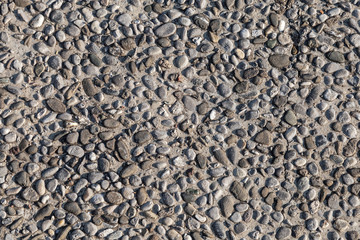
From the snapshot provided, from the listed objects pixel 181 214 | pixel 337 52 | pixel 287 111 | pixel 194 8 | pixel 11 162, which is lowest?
pixel 181 214

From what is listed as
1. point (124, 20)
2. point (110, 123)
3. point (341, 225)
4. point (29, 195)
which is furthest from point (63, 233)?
point (341, 225)

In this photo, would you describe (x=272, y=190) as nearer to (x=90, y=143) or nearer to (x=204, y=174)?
(x=204, y=174)

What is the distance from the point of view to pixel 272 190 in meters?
2.33

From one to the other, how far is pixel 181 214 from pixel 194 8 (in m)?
1.04

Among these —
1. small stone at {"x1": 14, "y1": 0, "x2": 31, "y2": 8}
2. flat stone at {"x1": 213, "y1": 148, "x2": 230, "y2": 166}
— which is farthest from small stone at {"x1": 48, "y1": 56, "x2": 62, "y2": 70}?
flat stone at {"x1": 213, "y1": 148, "x2": 230, "y2": 166}

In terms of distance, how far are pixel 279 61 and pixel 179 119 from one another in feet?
1.91

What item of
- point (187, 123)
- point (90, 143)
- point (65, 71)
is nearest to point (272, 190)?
point (187, 123)

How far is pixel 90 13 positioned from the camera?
2.42m

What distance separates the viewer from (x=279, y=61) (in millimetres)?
2408

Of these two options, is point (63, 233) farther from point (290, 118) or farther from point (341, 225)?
point (341, 225)

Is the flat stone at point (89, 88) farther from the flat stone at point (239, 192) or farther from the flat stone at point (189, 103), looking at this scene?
the flat stone at point (239, 192)

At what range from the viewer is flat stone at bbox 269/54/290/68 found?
241cm

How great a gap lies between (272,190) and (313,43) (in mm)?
770

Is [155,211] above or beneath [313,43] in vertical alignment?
beneath
